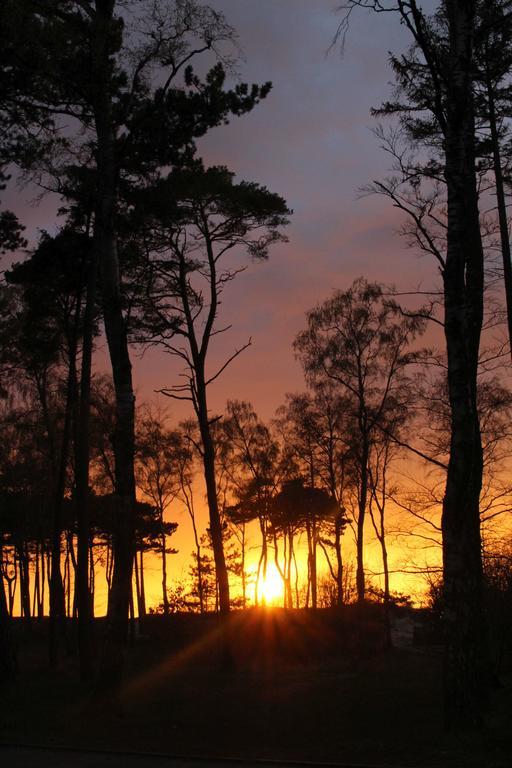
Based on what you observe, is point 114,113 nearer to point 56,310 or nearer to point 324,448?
point 56,310

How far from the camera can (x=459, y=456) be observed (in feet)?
32.9

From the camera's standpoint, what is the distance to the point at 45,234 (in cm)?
2036

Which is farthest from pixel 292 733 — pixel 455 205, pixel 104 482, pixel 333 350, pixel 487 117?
pixel 104 482

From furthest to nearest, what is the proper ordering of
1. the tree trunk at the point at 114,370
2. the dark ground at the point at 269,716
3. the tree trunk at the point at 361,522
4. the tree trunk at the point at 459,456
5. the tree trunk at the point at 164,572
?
the tree trunk at the point at 164,572 → the tree trunk at the point at 361,522 → the tree trunk at the point at 114,370 → the dark ground at the point at 269,716 → the tree trunk at the point at 459,456

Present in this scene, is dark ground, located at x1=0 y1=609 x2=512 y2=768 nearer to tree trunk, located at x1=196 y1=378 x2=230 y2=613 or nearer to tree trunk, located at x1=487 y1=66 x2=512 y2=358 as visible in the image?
tree trunk, located at x1=196 y1=378 x2=230 y2=613

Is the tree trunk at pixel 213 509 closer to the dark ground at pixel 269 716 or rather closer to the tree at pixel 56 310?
the dark ground at pixel 269 716

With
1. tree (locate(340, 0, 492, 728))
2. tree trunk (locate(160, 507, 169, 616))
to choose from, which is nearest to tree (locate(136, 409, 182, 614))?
tree trunk (locate(160, 507, 169, 616))

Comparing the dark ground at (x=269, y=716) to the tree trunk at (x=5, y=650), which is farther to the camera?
the tree trunk at (x=5, y=650)

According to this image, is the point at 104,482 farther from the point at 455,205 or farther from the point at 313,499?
the point at 455,205

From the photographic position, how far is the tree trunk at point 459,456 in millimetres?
9531

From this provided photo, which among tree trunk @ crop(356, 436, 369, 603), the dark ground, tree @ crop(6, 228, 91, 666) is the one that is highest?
tree @ crop(6, 228, 91, 666)

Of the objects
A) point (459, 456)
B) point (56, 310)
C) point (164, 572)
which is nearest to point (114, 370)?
point (459, 456)

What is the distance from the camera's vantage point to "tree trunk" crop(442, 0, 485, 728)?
9.53 meters

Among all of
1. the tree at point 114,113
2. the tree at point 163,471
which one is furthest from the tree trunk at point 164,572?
the tree at point 114,113
